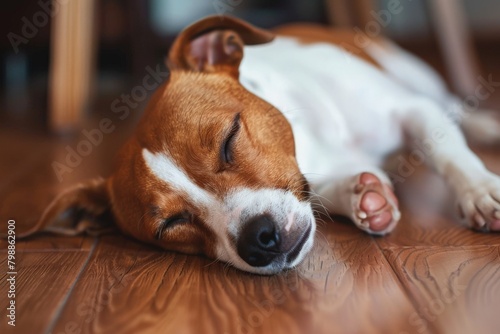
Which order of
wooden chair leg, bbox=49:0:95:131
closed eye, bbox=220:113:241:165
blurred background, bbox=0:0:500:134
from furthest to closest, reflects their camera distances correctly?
blurred background, bbox=0:0:500:134 → wooden chair leg, bbox=49:0:95:131 → closed eye, bbox=220:113:241:165

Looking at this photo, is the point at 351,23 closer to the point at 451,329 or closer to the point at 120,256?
the point at 120,256

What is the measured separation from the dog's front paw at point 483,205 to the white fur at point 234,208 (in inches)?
18.1

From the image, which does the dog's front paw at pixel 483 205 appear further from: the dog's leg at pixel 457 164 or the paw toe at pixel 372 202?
the paw toe at pixel 372 202

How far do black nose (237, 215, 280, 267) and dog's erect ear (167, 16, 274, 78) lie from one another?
65 cm

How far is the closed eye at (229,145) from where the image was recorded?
1.55 meters

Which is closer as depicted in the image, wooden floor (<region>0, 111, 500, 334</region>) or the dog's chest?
wooden floor (<region>0, 111, 500, 334</region>)

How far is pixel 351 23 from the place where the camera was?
4438mm

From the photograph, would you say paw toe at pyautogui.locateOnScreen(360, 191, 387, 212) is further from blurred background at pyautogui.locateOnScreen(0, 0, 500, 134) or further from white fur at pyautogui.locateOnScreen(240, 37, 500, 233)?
blurred background at pyautogui.locateOnScreen(0, 0, 500, 134)

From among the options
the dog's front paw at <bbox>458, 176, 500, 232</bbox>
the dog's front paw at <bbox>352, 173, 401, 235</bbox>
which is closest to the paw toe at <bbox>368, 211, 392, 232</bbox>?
the dog's front paw at <bbox>352, 173, 401, 235</bbox>

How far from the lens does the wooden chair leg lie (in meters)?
3.28

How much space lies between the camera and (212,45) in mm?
1969

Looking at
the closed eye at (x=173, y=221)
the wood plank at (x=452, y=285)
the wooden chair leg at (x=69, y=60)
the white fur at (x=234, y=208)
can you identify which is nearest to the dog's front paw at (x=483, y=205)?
the wood plank at (x=452, y=285)

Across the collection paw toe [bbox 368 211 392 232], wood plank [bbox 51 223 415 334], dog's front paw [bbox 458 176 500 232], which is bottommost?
wood plank [bbox 51 223 415 334]

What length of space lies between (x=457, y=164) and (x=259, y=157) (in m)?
0.63
